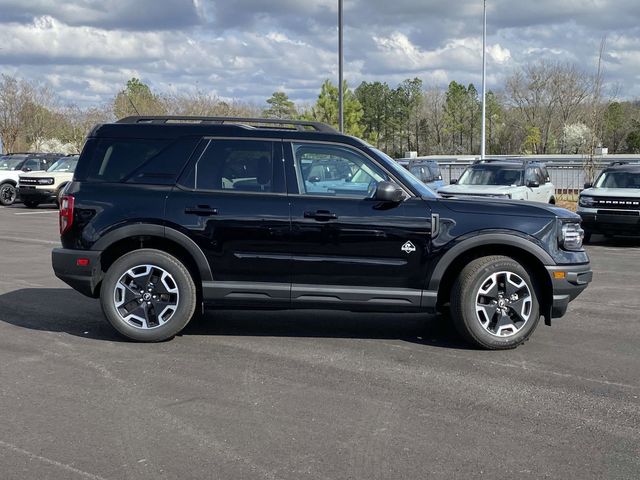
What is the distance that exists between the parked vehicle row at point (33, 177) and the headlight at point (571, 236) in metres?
19.0

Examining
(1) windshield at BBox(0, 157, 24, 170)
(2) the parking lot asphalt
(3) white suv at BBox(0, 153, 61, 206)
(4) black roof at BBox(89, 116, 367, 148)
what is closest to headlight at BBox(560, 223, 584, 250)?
(2) the parking lot asphalt

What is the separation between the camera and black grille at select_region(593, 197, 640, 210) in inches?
577

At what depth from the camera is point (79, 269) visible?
655 cm

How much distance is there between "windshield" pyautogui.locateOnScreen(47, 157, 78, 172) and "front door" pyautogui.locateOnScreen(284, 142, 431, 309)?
20551 millimetres

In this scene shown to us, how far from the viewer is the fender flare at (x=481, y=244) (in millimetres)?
6344

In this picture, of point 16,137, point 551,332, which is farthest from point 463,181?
point 16,137

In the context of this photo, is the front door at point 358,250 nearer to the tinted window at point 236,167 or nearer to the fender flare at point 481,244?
the fender flare at point 481,244

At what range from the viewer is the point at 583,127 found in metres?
61.7

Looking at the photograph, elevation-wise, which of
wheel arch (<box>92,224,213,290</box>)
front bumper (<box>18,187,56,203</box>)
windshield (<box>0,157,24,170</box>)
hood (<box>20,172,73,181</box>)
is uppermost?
windshield (<box>0,157,24,170</box>)

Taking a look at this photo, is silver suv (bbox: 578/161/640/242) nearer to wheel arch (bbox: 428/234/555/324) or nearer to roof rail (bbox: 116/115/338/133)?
wheel arch (bbox: 428/234/555/324)

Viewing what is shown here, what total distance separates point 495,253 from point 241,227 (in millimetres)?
2282

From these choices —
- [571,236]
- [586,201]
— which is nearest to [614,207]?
[586,201]

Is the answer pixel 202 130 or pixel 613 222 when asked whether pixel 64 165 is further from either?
pixel 202 130

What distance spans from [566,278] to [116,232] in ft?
13.1
